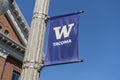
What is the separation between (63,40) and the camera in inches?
343

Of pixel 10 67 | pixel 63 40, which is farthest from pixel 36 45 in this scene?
pixel 10 67

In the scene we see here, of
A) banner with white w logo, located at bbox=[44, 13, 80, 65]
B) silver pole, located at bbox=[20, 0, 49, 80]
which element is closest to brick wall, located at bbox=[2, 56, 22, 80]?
silver pole, located at bbox=[20, 0, 49, 80]

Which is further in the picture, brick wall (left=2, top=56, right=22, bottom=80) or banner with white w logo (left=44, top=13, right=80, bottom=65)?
brick wall (left=2, top=56, right=22, bottom=80)

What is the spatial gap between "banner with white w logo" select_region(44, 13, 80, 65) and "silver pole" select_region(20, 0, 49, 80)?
0.72 feet

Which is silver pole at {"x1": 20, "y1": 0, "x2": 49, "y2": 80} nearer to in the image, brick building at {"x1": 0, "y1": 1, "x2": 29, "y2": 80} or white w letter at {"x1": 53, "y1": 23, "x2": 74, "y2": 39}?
white w letter at {"x1": 53, "y1": 23, "x2": 74, "y2": 39}

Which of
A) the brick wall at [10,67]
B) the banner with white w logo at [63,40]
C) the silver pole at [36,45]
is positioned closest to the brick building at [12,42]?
the brick wall at [10,67]

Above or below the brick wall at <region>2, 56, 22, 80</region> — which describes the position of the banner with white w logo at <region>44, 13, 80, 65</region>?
below

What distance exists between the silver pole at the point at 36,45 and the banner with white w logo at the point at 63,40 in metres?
0.22

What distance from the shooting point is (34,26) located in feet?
30.0

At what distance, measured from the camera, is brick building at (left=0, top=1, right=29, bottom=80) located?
27.2m

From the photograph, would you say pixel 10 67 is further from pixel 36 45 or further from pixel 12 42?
pixel 36 45

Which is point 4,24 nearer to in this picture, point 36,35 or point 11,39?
point 11,39

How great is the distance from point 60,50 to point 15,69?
20544mm

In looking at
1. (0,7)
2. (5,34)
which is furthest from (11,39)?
(0,7)
